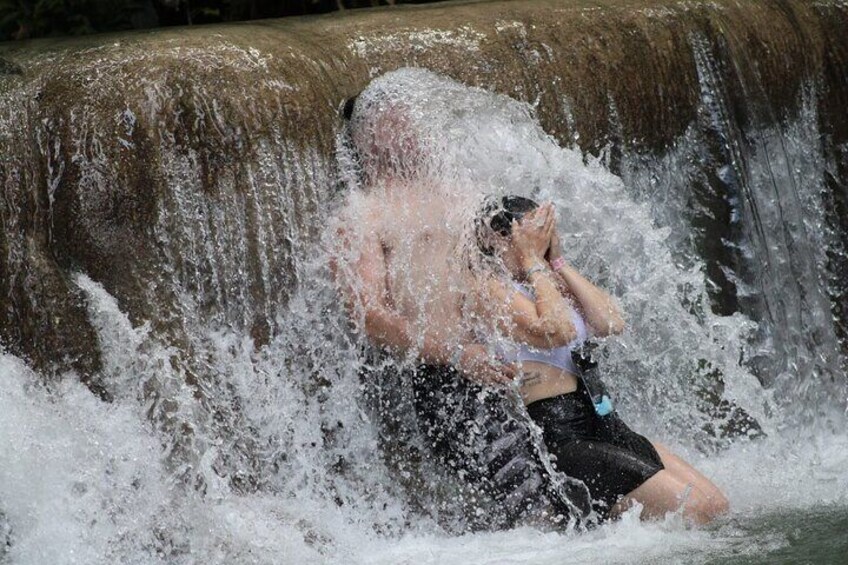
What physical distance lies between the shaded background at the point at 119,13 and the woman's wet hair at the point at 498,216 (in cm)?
331

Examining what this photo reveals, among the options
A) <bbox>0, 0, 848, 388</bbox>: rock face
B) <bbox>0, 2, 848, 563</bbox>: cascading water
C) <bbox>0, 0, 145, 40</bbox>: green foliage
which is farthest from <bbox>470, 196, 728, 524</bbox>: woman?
<bbox>0, 0, 145, 40</bbox>: green foliage

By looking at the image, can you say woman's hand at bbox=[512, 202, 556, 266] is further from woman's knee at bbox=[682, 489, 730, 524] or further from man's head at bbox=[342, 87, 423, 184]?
woman's knee at bbox=[682, 489, 730, 524]

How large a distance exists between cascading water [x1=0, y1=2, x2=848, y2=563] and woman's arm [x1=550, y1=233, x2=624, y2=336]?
52cm

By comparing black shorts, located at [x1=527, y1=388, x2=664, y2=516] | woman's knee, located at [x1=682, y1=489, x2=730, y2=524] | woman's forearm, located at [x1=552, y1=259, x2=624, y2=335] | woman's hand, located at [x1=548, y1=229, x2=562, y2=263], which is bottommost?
woman's knee, located at [x1=682, y1=489, x2=730, y2=524]

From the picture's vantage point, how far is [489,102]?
18.7 ft

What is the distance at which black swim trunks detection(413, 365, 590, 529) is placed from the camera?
4.95m

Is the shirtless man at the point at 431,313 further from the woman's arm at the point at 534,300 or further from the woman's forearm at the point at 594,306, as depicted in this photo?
the woman's forearm at the point at 594,306

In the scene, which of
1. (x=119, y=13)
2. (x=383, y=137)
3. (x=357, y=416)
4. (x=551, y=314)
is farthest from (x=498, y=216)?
(x=119, y=13)

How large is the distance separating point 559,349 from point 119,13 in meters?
4.81

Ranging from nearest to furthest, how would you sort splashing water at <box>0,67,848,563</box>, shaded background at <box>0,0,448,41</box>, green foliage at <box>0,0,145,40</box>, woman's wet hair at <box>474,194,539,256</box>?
1. splashing water at <box>0,67,848,563</box>
2. woman's wet hair at <box>474,194,539,256</box>
3. shaded background at <box>0,0,448,41</box>
4. green foliage at <box>0,0,145,40</box>

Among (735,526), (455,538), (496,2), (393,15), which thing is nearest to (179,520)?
(455,538)

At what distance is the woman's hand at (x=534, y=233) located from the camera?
4949 mm

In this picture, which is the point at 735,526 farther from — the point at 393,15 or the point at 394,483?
the point at 393,15

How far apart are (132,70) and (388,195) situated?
97 cm
